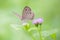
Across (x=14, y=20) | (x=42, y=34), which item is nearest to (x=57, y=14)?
(x=14, y=20)

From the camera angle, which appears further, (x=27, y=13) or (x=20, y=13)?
(x=20, y=13)

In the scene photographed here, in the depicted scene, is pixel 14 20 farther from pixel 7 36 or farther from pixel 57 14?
pixel 57 14

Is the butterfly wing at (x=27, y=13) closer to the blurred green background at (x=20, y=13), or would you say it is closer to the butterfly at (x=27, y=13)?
the butterfly at (x=27, y=13)

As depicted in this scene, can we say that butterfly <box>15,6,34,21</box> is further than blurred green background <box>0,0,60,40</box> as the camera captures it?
No

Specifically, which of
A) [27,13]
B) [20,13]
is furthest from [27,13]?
[20,13]

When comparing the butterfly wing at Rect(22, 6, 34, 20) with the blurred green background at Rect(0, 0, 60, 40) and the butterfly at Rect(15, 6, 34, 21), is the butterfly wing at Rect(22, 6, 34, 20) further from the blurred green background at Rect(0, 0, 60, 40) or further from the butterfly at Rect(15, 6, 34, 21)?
the blurred green background at Rect(0, 0, 60, 40)

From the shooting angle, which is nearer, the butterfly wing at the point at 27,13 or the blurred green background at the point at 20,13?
the butterfly wing at the point at 27,13

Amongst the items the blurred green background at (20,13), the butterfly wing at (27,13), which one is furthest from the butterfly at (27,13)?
the blurred green background at (20,13)

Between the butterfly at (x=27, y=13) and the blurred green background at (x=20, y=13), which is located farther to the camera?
the blurred green background at (x=20, y=13)

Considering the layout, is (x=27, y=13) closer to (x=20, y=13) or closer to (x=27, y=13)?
(x=27, y=13)

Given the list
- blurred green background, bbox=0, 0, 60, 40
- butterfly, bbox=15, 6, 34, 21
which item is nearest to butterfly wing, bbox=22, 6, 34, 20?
butterfly, bbox=15, 6, 34, 21
